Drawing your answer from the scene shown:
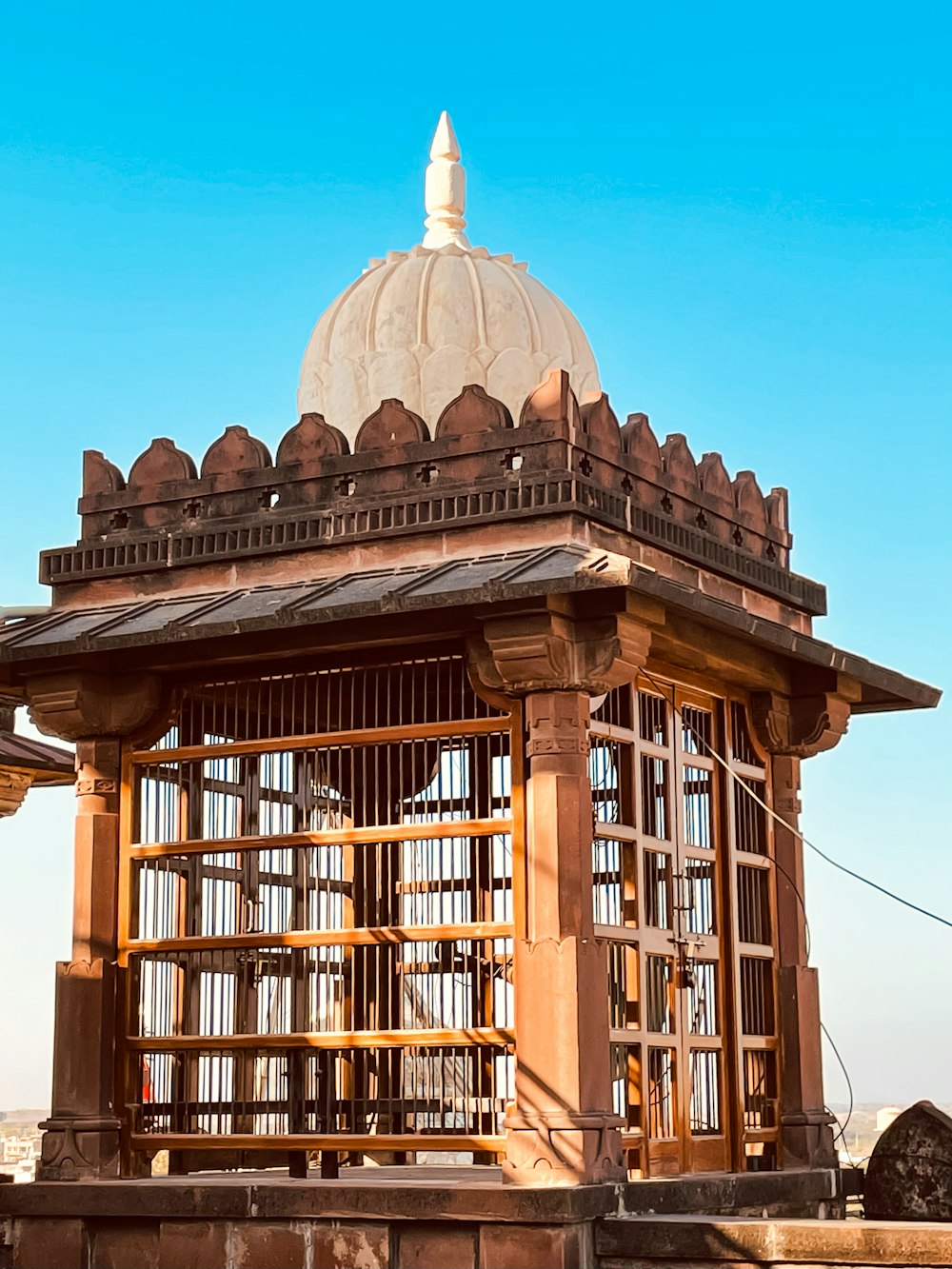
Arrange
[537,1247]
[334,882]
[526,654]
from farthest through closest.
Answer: [334,882] → [526,654] → [537,1247]

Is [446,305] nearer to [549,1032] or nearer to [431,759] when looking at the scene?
[431,759]

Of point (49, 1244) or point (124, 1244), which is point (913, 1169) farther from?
point (49, 1244)

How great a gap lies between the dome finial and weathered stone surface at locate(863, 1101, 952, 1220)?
25.3 ft

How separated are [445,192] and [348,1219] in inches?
335

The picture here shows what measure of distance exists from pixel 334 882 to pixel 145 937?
158 cm

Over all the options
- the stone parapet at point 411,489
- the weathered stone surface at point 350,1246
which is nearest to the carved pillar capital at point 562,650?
the stone parapet at point 411,489

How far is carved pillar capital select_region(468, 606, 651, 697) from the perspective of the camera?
11766 mm

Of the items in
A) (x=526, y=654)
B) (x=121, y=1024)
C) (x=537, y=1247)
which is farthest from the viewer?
(x=121, y=1024)

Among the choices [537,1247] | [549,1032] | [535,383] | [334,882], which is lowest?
[537,1247]

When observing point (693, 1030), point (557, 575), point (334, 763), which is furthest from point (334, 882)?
point (557, 575)

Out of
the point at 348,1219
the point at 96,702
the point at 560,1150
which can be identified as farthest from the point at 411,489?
the point at 348,1219

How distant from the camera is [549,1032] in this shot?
1149 centimetres

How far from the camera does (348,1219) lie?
11.5 meters

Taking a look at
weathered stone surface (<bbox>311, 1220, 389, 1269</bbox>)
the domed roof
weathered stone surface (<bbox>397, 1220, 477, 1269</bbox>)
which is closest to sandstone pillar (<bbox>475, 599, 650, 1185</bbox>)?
weathered stone surface (<bbox>397, 1220, 477, 1269</bbox>)
